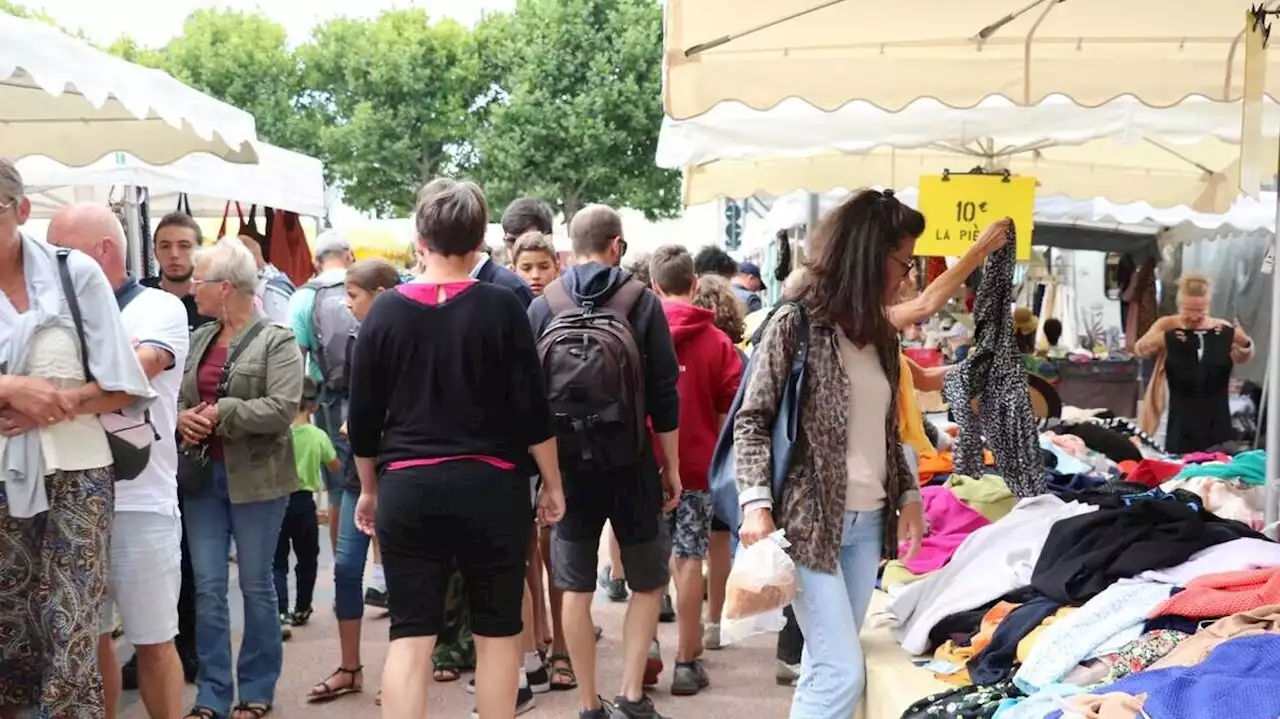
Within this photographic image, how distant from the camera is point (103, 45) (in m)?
39.1

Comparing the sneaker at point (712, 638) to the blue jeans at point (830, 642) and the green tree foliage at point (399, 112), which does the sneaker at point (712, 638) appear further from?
the green tree foliage at point (399, 112)

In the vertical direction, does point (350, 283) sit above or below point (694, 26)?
below

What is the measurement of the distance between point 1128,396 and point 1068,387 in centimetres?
78

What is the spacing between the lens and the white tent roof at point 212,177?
8.34 m

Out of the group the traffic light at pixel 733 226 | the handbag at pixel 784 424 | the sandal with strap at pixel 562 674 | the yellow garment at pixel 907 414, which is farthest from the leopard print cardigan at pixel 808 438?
the traffic light at pixel 733 226

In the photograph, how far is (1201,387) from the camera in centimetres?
848

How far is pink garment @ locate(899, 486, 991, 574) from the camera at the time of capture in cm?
539

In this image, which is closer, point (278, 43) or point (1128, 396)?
point (1128, 396)

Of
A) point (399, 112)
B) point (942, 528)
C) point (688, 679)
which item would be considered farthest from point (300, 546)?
point (399, 112)

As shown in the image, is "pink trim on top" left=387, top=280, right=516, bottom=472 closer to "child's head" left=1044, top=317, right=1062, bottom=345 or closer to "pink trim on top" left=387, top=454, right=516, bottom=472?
"pink trim on top" left=387, top=454, right=516, bottom=472

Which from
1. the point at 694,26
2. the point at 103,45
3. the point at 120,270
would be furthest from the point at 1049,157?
the point at 103,45

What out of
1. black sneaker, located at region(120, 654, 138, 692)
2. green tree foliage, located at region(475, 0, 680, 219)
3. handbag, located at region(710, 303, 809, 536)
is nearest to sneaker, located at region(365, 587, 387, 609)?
black sneaker, located at region(120, 654, 138, 692)

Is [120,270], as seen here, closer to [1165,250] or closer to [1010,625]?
[1010,625]

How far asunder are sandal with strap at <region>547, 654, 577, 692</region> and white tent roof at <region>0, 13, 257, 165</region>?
9.41 feet
